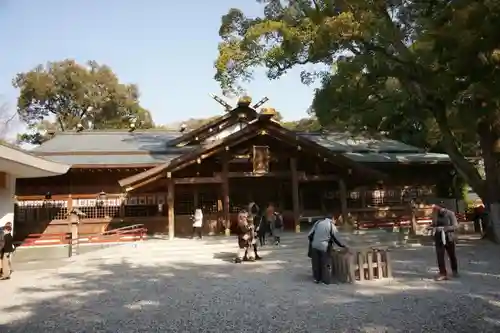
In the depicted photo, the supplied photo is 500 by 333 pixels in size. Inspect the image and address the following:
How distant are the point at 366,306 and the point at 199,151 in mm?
10851

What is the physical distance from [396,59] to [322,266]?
7.87m

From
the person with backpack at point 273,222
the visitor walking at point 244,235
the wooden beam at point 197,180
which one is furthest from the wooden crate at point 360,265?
the wooden beam at point 197,180

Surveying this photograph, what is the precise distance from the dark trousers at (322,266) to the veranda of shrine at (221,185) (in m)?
8.18

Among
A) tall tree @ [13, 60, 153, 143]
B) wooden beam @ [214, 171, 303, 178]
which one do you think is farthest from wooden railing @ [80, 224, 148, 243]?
tall tree @ [13, 60, 153, 143]

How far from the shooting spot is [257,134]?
57.3 feet

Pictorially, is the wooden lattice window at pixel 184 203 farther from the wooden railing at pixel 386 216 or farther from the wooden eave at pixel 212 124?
the wooden railing at pixel 386 216

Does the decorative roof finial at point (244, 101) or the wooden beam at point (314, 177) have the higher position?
the decorative roof finial at point (244, 101)

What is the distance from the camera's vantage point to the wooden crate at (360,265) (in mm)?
8711

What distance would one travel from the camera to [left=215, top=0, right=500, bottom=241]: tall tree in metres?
11.4

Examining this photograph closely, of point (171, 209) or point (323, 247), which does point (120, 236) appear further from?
point (323, 247)

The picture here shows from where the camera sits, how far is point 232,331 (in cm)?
567

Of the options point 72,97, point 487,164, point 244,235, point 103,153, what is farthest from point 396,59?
point 72,97

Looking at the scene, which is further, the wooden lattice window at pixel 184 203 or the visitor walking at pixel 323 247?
the wooden lattice window at pixel 184 203

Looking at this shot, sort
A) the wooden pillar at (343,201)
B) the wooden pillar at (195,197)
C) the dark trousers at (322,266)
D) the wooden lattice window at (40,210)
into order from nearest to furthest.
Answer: the dark trousers at (322,266) < the wooden lattice window at (40,210) < the wooden pillar at (343,201) < the wooden pillar at (195,197)
